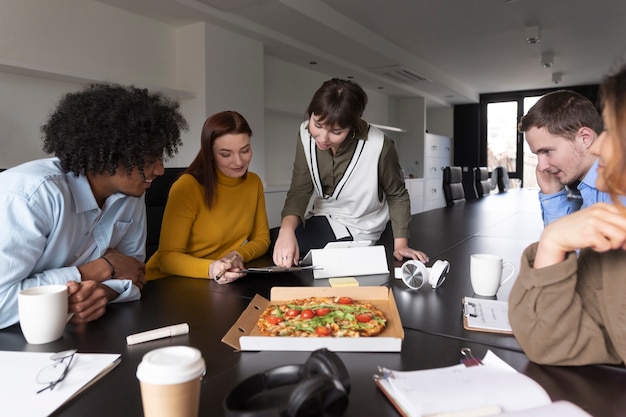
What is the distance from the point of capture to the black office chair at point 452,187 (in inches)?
172

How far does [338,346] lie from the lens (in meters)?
0.73

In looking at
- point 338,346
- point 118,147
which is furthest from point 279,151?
point 338,346

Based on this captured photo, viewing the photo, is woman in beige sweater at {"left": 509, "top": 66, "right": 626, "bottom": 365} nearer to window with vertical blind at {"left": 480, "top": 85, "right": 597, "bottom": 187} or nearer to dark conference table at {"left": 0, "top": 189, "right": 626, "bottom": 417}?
dark conference table at {"left": 0, "top": 189, "right": 626, "bottom": 417}

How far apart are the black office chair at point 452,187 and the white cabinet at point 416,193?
2.23 m

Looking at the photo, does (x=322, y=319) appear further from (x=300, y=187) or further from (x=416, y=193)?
(x=416, y=193)

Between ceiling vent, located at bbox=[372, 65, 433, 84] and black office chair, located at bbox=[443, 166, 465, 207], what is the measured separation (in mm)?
1763

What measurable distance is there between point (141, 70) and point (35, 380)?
339 cm

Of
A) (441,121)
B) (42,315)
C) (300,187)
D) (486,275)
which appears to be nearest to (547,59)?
(441,121)

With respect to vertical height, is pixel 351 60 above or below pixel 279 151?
Result: above

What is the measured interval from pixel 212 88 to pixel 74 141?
2929mm

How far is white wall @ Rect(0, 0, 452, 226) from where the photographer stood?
2.78 metres

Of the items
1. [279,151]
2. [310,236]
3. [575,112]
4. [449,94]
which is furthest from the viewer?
[449,94]

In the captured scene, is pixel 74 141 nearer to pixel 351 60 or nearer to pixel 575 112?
pixel 575 112

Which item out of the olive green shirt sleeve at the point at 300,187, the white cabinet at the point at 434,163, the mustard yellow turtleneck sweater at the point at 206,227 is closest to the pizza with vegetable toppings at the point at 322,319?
the mustard yellow turtleneck sweater at the point at 206,227
